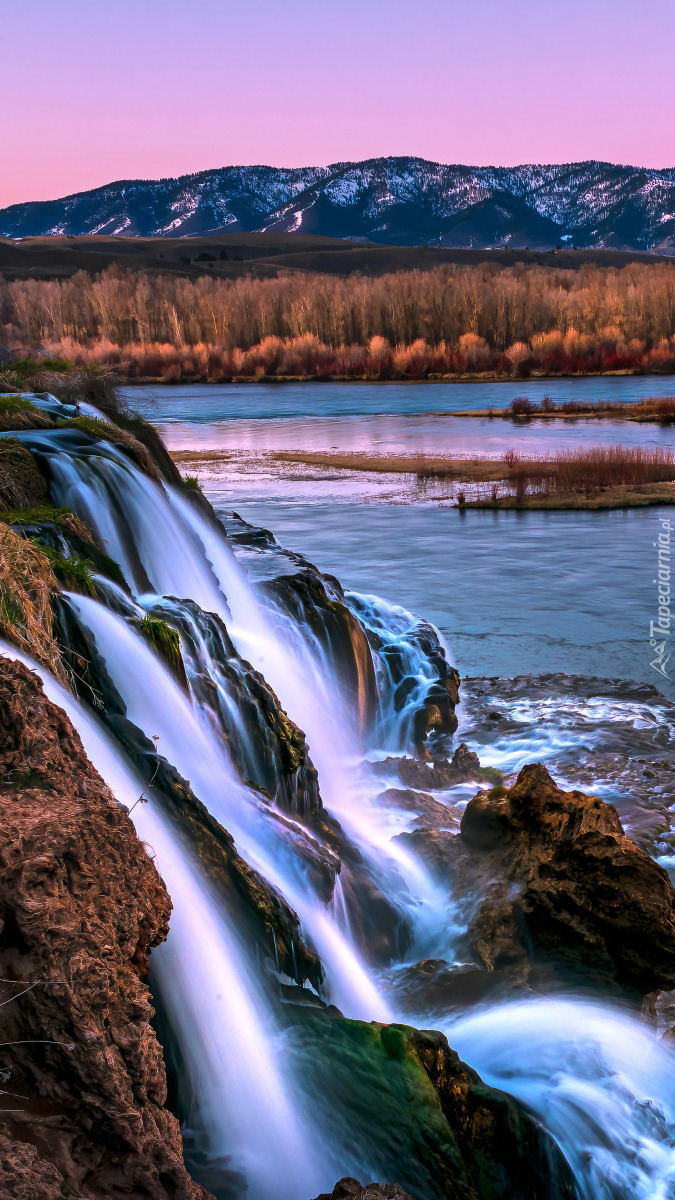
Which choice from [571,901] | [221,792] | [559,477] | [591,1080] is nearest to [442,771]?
[571,901]

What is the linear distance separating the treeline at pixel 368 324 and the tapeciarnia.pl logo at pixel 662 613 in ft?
146

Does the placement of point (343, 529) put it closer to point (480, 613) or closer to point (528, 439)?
point (480, 613)

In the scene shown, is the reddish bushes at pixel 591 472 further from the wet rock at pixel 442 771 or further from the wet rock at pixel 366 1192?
the wet rock at pixel 366 1192

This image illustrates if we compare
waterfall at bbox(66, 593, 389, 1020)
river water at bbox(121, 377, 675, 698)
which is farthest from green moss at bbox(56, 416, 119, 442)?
river water at bbox(121, 377, 675, 698)

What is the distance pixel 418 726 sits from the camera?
10633 millimetres

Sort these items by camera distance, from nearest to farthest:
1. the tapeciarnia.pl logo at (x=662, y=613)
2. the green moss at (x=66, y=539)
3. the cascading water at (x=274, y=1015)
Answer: the cascading water at (x=274, y=1015) < the green moss at (x=66, y=539) < the tapeciarnia.pl logo at (x=662, y=613)

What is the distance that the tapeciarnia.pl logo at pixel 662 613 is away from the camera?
12.5m

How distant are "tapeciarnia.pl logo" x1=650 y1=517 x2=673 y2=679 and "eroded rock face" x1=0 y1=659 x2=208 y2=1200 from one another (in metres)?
9.43

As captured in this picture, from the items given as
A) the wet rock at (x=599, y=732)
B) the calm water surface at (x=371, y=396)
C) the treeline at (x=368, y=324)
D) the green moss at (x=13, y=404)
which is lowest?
the wet rock at (x=599, y=732)

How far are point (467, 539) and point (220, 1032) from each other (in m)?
16.5

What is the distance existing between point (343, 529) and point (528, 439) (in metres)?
14.4

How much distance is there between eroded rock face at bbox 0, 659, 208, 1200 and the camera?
3041 millimetres

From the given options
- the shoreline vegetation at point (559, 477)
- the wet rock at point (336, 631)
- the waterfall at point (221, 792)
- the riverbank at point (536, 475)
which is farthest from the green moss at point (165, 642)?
the shoreline vegetation at point (559, 477)

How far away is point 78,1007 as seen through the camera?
10.8ft
